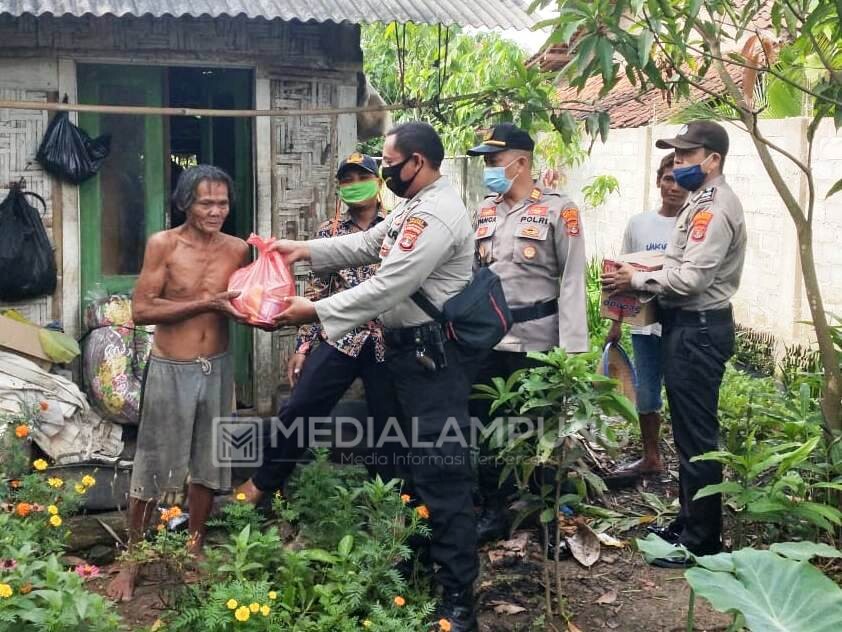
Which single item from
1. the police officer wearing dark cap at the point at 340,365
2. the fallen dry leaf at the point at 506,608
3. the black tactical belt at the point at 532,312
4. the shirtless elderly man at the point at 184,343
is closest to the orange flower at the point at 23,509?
the shirtless elderly man at the point at 184,343

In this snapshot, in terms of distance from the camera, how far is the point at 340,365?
507cm

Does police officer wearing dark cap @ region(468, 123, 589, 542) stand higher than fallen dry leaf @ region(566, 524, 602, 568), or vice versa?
police officer wearing dark cap @ region(468, 123, 589, 542)

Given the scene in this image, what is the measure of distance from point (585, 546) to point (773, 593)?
1.90 metres

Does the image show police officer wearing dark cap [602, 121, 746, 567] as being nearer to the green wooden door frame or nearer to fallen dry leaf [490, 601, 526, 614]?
fallen dry leaf [490, 601, 526, 614]

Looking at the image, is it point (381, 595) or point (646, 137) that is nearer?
point (381, 595)

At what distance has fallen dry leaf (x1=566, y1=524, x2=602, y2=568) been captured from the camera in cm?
495

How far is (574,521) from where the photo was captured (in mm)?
5285

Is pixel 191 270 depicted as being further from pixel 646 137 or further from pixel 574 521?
pixel 646 137

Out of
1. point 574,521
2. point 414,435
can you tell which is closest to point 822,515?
point 574,521

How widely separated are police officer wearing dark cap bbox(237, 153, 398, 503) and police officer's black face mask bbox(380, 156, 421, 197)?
760mm

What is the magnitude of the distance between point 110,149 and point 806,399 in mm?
4093
